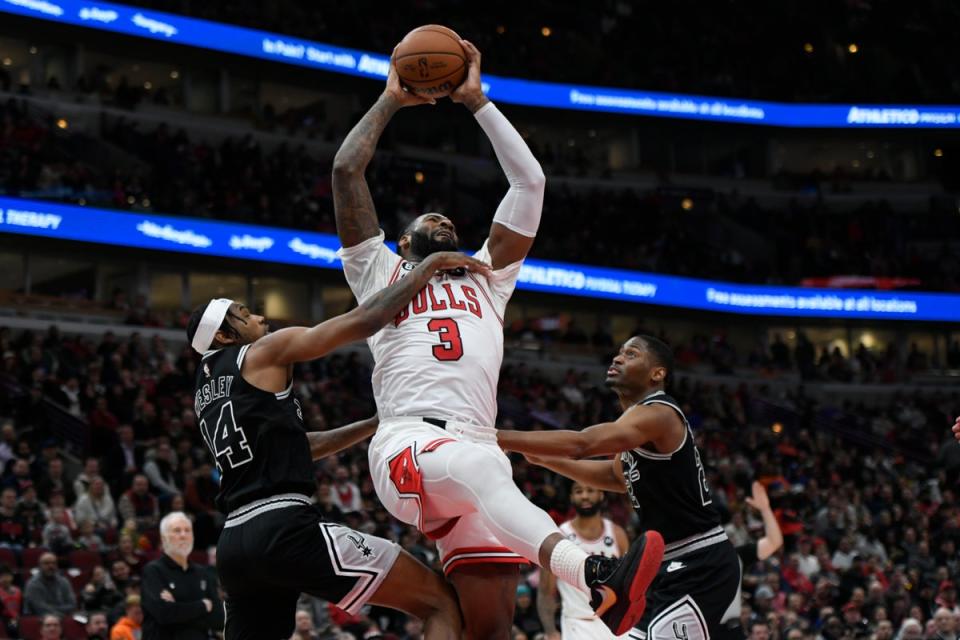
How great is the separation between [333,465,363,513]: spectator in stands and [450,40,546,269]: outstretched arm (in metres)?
10.9

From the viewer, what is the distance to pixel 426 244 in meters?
7.23

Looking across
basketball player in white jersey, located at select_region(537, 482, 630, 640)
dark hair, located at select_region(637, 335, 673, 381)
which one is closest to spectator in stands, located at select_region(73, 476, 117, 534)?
basketball player in white jersey, located at select_region(537, 482, 630, 640)

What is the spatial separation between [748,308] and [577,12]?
1263 centimetres

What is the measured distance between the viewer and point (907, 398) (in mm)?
36312

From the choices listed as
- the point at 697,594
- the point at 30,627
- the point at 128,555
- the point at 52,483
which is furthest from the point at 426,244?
the point at 52,483

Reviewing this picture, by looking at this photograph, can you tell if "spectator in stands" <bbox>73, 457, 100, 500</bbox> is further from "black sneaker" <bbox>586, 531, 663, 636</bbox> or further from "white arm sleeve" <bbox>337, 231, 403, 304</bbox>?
"black sneaker" <bbox>586, 531, 663, 636</bbox>

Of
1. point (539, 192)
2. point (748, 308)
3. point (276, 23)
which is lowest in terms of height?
point (539, 192)

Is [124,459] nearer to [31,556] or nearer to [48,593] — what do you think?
[31,556]

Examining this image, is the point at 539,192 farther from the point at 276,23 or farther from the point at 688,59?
the point at 688,59

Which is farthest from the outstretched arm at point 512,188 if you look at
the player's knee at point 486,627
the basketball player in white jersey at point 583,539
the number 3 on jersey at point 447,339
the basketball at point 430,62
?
the basketball player in white jersey at point 583,539

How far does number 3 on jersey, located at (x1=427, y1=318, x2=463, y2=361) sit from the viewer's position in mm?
6676

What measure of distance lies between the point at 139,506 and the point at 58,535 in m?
1.46

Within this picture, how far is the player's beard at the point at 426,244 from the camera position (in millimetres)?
7184

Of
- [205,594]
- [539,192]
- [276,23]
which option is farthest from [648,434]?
[276,23]
